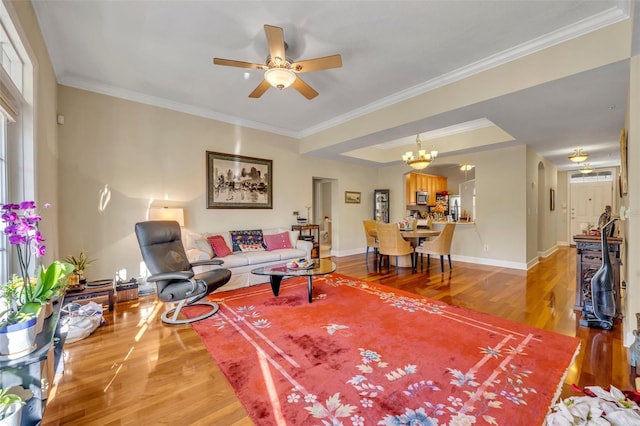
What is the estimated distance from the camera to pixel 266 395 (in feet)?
5.78

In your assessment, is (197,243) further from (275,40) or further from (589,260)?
(589,260)

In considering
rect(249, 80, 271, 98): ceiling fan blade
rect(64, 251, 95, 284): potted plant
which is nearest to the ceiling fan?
rect(249, 80, 271, 98): ceiling fan blade

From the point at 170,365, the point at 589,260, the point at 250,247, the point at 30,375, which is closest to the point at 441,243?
the point at 589,260

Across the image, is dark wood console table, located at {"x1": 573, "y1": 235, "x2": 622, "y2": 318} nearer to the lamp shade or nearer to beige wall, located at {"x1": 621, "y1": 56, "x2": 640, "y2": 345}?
beige wall, located at {"x1": 621, "y1": 56, "x2": 640, "y2": 345}

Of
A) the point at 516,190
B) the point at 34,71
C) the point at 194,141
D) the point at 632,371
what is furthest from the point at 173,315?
the point at 516,190

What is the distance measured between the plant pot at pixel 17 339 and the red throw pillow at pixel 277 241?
143 inches

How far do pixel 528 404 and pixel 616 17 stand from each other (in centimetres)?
315

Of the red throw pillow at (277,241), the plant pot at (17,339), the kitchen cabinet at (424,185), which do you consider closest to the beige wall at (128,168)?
the red throw pillow at (277,241)

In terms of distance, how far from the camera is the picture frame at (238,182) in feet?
15.7

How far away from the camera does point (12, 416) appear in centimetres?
116

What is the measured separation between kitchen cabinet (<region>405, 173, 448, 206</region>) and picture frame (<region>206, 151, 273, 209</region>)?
3989 mm

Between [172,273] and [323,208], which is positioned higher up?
[323,208]

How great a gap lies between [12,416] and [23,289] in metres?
0.61

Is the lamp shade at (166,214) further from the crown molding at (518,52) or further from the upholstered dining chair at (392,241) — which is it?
the upholstered dining chair at (392,241)
